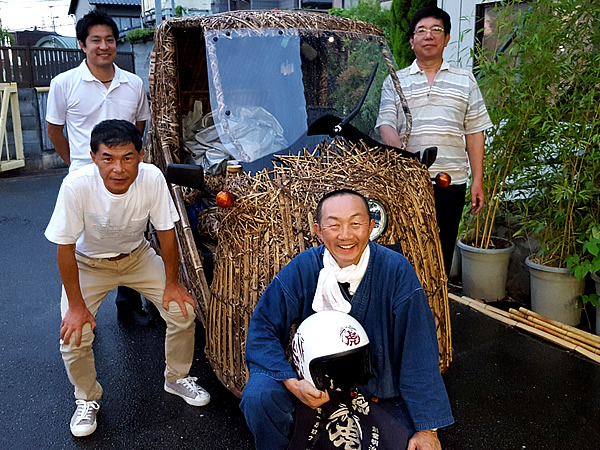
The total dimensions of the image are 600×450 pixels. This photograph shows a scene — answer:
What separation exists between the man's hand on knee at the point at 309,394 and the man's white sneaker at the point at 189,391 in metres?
1.37

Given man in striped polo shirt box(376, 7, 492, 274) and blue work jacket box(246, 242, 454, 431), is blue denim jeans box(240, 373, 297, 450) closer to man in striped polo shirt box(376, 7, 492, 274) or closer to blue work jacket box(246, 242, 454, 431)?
blue work jacket box(246, 242, 454, 431)

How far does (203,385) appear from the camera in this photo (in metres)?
3.73

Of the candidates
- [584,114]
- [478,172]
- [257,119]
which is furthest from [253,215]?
[584,114]

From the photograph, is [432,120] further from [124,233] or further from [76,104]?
[76,104]

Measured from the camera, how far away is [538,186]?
4629mm

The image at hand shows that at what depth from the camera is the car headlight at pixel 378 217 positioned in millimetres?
2902

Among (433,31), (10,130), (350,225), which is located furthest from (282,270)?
(10,130)

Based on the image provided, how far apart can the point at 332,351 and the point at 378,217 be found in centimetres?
95

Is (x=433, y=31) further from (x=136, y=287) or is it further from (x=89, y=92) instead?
(x=136, y=287)

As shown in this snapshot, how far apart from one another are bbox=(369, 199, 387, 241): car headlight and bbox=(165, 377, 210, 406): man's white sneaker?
150 centimetres

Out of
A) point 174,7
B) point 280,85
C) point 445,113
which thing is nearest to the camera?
point 280,85

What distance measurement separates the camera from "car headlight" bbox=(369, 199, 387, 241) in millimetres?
2902

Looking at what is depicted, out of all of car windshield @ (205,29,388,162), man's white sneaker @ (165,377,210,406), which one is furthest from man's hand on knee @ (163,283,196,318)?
car windshield @ (205,29,388,162)

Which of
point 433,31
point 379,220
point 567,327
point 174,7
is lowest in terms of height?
point 567,327
